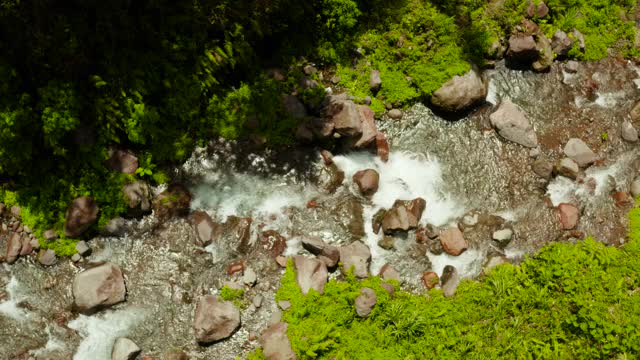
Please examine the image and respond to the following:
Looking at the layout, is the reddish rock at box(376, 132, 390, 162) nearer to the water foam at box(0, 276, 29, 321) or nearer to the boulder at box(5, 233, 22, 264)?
the boulder at box(5, 233, 22, 264)

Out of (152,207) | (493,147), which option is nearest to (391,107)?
(493,147)

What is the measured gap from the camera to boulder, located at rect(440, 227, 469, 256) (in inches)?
362

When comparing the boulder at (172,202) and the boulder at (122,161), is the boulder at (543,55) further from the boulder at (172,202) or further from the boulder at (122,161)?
the boulder at (122,161)

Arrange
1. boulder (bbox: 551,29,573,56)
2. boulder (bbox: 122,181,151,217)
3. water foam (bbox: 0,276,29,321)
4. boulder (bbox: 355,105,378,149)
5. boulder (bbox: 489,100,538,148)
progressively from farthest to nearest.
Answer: boulder (bbox: 551,29,573,56)
boulder (bbox: 489,100,538,148)
boulder (bbox: 355,105,378,149)
boulder (bbox: 122,181,151,217)
water foam (bbox: 0,276,29,321)

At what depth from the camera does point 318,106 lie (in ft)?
31.3

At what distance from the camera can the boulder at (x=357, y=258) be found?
8.72m

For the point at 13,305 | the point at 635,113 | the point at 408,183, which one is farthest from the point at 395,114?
the point at 13,305

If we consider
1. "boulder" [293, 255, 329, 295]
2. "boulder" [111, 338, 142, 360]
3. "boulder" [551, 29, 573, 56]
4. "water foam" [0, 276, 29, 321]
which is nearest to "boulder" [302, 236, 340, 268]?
"boulder" [293, 255, 329, 295]

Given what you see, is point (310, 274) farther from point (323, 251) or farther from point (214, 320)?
point (214, 320)

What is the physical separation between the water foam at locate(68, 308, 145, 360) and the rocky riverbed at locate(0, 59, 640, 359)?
0.07 ft

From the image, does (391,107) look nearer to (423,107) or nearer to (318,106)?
(423,107)

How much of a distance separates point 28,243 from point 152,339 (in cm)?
274

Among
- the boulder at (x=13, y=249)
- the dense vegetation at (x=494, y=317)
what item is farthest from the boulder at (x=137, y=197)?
the dense vegetation at (x=494, y=317)

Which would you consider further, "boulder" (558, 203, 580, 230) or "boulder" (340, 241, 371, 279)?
"boulder" (558, 203, 580, 230)
